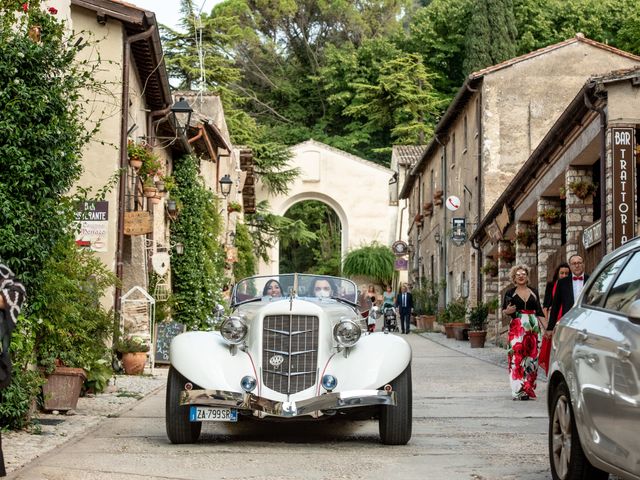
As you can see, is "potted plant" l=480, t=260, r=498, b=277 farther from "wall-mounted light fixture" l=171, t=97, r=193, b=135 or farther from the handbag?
the handbag

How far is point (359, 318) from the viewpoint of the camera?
11.1 metres

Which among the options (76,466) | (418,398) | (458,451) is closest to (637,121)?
(418,398)

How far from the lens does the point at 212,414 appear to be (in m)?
9.27

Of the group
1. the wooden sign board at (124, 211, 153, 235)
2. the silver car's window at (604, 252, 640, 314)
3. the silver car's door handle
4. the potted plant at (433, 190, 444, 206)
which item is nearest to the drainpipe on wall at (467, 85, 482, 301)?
the potted plant at (433, 190, 444, 206)

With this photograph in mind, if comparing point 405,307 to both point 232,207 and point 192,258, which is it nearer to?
point 232,207

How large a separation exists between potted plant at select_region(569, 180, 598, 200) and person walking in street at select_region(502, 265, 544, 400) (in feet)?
19.7

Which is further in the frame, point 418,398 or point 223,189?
point 223,189

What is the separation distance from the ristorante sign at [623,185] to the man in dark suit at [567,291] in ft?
10.6

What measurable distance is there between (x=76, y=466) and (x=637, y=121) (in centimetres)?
1135

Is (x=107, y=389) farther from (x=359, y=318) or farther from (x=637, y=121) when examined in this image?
(x=637, y=121)

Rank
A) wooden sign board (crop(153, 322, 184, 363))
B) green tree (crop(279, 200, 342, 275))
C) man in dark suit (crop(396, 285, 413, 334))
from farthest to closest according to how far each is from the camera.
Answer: green tree (crop(279, 200, 342, 275)) < man in dark suit (crop(396, 285, 413, 334)) < wooden sign board (crop(153, 322, 184, 363))

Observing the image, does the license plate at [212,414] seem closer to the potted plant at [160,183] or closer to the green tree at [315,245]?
the potted plant at [160,183]

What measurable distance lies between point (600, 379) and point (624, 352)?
1.21ft

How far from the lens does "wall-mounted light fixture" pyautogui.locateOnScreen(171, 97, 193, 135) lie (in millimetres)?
21984
